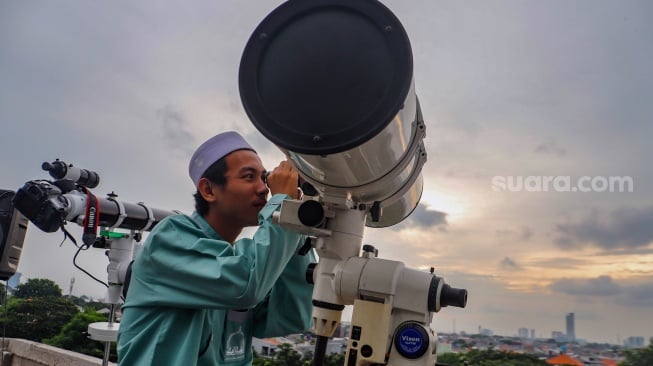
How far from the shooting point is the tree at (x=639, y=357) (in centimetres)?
179

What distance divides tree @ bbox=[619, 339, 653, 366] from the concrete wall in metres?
3.40

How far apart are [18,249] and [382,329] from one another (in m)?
2.31

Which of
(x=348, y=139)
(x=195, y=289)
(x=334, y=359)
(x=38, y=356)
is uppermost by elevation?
(x=348, y=139)

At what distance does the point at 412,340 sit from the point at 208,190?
85cm

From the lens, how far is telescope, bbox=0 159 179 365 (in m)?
2.47

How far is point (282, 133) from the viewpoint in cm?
94

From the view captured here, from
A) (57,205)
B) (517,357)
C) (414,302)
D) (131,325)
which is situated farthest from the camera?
(57,205)

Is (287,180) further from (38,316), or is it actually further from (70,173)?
(38,316)

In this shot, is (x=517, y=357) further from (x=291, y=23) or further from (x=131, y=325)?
(x=291, y=23)

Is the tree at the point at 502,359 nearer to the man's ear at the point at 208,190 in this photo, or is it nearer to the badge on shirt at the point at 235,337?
the badge on shirt at the point at 235,337

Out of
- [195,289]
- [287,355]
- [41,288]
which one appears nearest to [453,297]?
[195,289]

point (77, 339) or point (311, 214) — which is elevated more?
point (311, 214)

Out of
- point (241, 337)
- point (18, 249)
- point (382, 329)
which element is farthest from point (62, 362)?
point (382, 329)

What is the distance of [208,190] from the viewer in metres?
1.55
